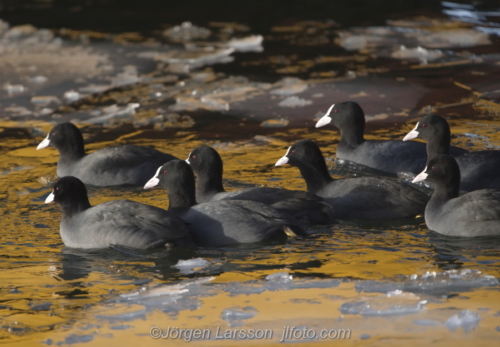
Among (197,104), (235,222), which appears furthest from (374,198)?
(197,104)

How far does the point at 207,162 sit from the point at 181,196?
509 millimetres

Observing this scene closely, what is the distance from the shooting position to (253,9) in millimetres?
18672

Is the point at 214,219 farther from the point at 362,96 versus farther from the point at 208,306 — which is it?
the point at 362,96

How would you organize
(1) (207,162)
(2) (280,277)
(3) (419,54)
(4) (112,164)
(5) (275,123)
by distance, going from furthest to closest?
(3) (419,54) → (5) (275,123) → (4) (112,164) → (1) (207,162) → (2) (280,277)

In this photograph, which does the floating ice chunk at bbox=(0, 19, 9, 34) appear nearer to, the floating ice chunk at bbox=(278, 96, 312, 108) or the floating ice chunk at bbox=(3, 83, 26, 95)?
the floating ice chunk at bbox=(3, 83, 26, 95)

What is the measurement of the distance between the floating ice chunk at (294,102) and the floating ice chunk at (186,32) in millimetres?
4791

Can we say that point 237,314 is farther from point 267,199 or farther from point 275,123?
point 275,123

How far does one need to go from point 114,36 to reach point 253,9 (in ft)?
11.1

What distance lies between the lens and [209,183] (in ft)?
26.1

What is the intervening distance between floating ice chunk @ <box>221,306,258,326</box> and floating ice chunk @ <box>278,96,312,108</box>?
6.88 m

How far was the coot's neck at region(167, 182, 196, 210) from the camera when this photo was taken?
7508 mm

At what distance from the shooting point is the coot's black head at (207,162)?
7.88 metres

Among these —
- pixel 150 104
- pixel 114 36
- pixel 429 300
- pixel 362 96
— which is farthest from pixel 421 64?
pixel 429 300

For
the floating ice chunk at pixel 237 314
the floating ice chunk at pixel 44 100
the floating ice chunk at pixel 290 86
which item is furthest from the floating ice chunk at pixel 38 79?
the floating ice chunk at pixel 237 314
